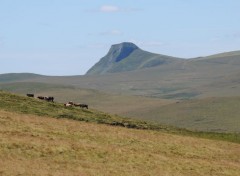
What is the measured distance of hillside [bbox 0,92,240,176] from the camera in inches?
1427

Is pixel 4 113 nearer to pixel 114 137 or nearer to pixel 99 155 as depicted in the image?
pixel 114 137

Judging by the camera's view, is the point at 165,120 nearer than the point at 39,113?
No

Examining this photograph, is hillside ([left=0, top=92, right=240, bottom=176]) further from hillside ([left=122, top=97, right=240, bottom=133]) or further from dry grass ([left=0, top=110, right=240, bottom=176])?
hillside ([left=122, top=97, right=240, bottom=133])

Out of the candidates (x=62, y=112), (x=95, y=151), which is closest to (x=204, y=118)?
(x=62, y=112)

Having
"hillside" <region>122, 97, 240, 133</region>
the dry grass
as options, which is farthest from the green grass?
"hillside" <region>122, 97, 240, 133</region>

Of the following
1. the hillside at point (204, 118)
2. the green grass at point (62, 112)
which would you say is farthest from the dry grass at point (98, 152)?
the hillside at point (204, 118)

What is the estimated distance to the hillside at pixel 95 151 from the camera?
3625cm

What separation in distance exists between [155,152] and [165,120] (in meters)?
135

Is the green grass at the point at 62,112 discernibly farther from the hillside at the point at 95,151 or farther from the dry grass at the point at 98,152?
the dry grass at the point at 98,152

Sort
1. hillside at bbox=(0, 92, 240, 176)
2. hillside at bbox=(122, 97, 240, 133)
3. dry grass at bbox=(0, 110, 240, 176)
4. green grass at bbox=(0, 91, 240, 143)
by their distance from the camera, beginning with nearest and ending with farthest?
dry grass at bbox=(0, 110, 240, 176)
hillside at bbox=(0, 92, 240, 176)
green grass at bbox=(0, 91, 240, 143)
hillside at bbox=(122, 97, 240, 133)

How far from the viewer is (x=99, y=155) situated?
41.5m

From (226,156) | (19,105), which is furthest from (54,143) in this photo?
(19,105)

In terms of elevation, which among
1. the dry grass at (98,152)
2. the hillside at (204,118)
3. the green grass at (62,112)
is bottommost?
the hillside at (204,118)

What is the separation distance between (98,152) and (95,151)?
1.08 ft
